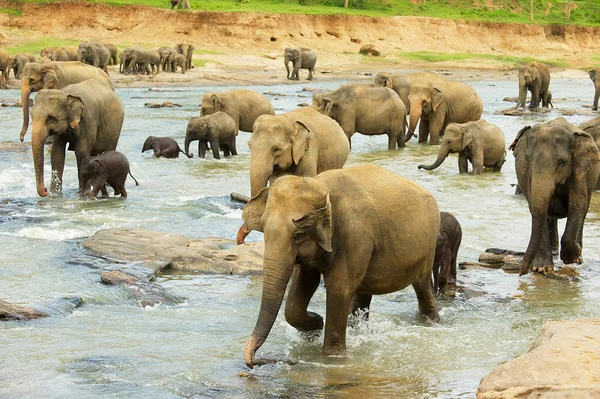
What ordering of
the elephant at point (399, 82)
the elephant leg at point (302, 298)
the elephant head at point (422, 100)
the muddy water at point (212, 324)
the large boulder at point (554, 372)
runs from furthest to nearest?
the elephant at point (399, 82)
the elephant head at point (422, 100)
the elephant leg at point (302, 298)
the muddy water at point (212, 324)
the large boulder at point (554, 372)

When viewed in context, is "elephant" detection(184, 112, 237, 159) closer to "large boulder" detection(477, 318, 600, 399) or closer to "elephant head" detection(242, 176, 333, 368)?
"elephant head" detection(242, 176, 333, 368)

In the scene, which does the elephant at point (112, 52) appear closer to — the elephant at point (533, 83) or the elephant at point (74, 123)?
the elephant at point (533, 83)

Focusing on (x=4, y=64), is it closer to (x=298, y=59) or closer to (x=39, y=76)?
(x=298, y=59)

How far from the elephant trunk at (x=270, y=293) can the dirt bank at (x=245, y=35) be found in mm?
39539

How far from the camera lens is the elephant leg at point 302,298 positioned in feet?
25.3

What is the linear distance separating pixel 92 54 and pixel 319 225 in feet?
123

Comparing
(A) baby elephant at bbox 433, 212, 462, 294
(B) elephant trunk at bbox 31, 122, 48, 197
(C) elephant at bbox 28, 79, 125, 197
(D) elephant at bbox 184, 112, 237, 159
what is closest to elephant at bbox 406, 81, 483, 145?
(D) elephant at bbox 184, 112, 237, 159

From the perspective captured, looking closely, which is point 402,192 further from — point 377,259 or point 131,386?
point 131,386

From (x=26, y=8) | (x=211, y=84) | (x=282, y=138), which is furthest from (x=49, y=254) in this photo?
(x=26, y=8)

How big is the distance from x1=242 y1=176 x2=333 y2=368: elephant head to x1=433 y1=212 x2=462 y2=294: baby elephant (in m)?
2.92

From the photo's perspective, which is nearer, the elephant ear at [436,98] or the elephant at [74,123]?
the elephant at [74,123]

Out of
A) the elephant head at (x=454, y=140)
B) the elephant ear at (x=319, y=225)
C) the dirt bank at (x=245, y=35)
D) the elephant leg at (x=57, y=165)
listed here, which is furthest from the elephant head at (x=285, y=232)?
the dirt bank at (x=245, y=35)

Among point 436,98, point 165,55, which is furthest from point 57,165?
point 165,55

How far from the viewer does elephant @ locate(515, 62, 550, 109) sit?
35844mm
